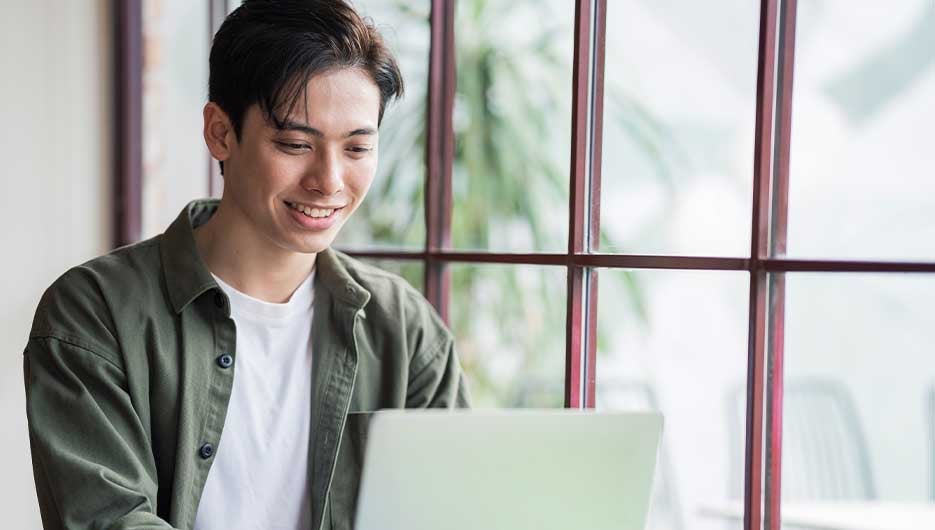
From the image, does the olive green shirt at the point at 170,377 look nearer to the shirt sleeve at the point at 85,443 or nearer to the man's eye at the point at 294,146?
the shirt sleeve at the point at 85,443

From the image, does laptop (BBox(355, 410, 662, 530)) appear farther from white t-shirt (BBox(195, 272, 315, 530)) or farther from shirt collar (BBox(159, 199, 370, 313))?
shirt collar (BBox(159, 199, 370, 313))

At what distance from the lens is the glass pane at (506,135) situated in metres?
2.65

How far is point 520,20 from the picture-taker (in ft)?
8.50

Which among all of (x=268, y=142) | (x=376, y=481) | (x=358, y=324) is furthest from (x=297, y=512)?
(x=268, y=142)

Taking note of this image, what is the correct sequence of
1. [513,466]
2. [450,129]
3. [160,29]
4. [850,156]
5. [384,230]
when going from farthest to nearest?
[160,29] → [384,230] → [450,129] → [850,156] → [513,466]

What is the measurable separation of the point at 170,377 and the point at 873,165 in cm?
117

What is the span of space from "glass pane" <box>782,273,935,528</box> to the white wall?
176 centimetres

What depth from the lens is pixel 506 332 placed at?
122 inches

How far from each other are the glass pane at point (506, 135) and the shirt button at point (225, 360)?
1046 mm

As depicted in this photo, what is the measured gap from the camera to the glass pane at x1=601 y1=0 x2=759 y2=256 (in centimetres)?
183

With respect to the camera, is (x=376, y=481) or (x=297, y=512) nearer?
(x=376, y=481)

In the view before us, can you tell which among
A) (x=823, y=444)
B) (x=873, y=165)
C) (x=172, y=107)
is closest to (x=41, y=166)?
(x=172, y=107)

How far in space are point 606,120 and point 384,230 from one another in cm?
80

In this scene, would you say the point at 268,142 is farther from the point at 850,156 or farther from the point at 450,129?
the point at 850,156
